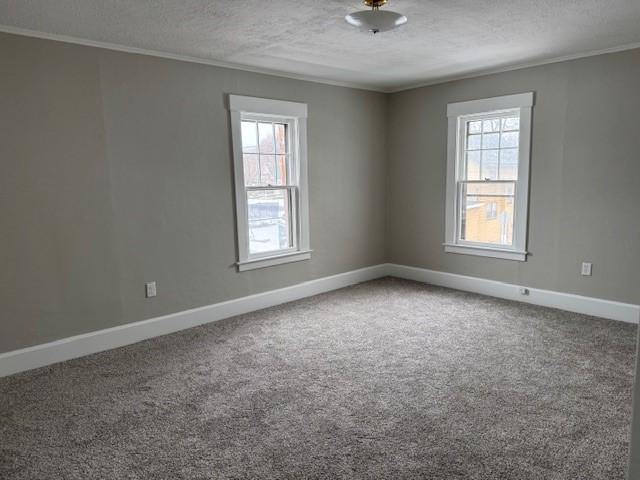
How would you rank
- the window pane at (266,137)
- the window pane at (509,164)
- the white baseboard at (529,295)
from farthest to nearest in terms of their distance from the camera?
the window pane at (509,164)
the window pane at (266,137)
the white baseboard at (529,295)

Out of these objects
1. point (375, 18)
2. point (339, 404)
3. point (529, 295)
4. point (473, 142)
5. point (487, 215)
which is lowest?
point (339, 404)

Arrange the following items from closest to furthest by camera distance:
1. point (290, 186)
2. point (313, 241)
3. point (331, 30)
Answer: point (331, 30)
point (290, 186)
point (313, 241)

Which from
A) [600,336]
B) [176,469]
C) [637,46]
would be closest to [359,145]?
[637,46]

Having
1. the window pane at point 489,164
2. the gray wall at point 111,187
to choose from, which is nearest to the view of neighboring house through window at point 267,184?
the gray wall at point 111,187

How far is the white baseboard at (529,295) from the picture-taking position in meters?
4.18

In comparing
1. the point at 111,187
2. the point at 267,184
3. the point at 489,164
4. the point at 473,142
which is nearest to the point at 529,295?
the point at 489,164

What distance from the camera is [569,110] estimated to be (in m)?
4.33

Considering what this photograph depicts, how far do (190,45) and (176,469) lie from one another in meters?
3.06

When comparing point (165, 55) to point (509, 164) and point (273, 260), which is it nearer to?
point (273, 260)

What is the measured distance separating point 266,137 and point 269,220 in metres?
0.86

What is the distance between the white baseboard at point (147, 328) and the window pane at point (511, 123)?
8.01 feet

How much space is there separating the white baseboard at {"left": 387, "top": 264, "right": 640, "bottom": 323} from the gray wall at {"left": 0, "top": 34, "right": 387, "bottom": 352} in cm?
174

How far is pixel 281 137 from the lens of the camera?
16.1 ft

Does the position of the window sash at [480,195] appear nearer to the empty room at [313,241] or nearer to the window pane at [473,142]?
the empty room at [313,241]
